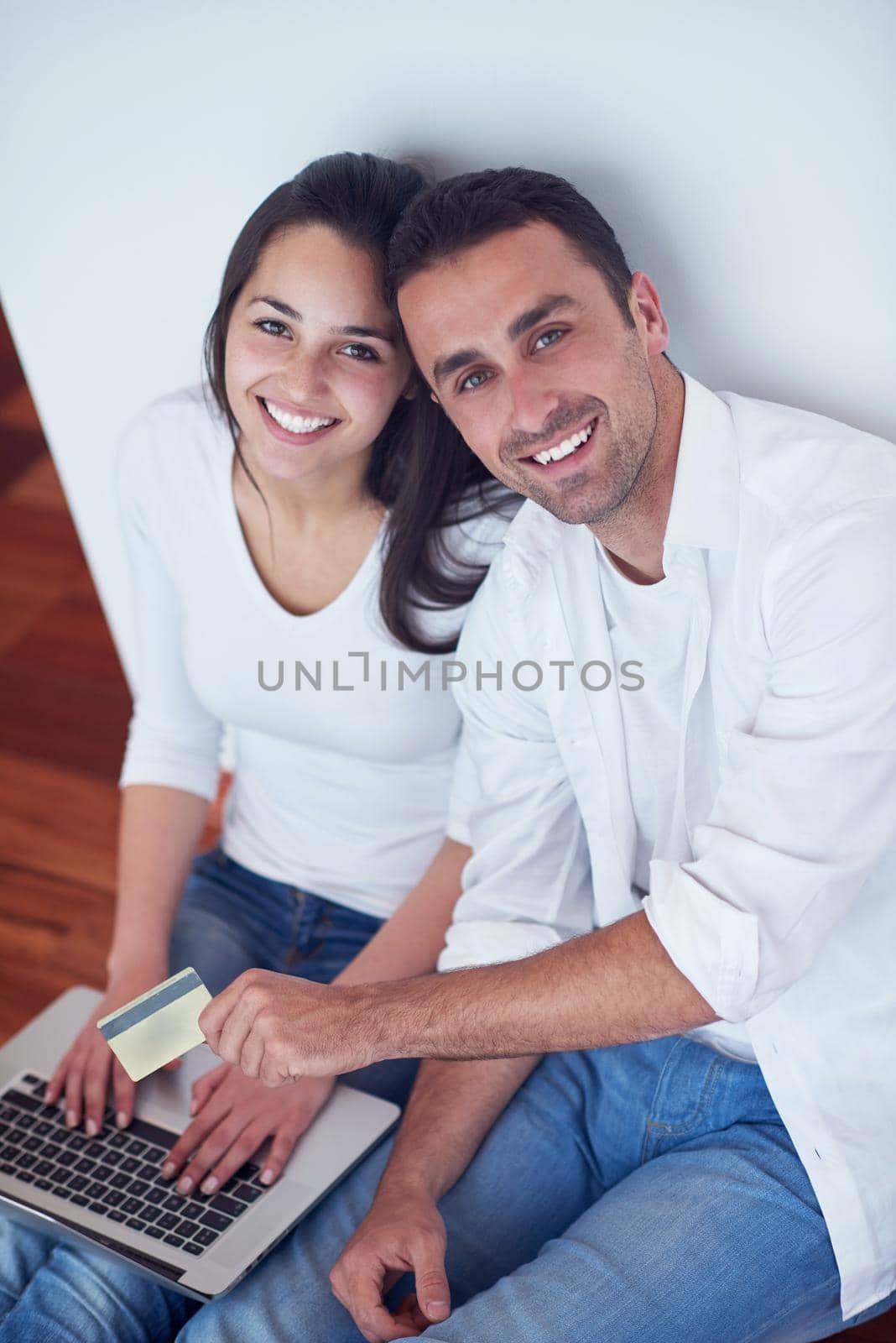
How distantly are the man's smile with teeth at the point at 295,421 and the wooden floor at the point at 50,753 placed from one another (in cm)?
98

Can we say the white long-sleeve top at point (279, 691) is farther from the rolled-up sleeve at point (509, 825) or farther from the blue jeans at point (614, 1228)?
the blue jeans at point (614, 1228)

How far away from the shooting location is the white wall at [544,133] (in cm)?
114

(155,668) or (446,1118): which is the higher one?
(155,668)

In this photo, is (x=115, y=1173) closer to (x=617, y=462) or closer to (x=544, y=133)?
(x=617, y=462)

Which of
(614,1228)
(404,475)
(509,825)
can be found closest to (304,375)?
(404,475)

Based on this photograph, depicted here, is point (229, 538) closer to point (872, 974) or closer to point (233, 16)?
point (233, 16)

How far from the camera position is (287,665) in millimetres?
1521

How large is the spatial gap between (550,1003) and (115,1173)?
21.4 inches

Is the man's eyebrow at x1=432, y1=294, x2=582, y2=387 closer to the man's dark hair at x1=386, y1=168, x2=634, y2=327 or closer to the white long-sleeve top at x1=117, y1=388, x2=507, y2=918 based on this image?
the man's dark hair at x1=386, y1=168, x2=634, y2=327

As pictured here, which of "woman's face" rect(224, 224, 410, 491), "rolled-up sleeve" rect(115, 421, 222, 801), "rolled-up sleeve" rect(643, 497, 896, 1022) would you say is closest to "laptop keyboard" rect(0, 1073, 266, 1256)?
"rolled-up sleeve" rect(115, 421, 222, 801)

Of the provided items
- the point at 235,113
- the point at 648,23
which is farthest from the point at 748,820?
the point at 235,113

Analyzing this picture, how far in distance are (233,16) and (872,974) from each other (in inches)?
43.2

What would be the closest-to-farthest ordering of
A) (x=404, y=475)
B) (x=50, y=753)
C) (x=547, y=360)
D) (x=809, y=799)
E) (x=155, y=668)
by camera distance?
(x=809, y=799)
(x=547, y=360)
(x=404, y=475)
(x=155, y=668)
(x=50, y=753)

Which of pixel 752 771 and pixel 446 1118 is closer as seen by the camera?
pixel 752 771
